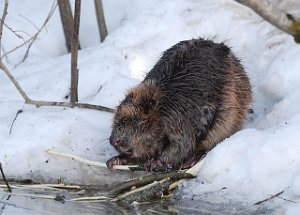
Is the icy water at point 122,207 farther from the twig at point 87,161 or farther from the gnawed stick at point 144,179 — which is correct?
the twig at point 87,161

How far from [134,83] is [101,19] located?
2.72 ft

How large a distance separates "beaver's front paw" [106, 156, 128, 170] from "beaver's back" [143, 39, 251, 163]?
0.24 metres

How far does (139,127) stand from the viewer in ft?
11.4

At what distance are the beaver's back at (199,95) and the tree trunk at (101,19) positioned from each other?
1128mm

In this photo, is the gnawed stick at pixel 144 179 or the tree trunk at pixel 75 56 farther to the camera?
the tree trunk at pixel 75 56

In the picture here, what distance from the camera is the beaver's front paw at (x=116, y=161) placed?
3541 mm

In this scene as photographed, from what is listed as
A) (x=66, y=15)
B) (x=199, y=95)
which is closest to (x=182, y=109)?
(x=199, y=95)

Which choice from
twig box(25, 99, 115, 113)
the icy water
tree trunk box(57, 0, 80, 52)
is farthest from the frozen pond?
tree trunk box(57, 0, 80, 52)

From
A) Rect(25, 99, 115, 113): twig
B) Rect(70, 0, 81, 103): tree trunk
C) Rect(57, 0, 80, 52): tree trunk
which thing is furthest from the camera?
Rect(57, 0, 80, 52): tree trunk

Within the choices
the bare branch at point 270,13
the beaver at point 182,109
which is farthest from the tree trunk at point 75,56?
the bare branch at point 270,13

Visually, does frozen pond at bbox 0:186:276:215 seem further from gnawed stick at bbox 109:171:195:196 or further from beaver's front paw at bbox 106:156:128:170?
beaver's front paw at bbox 106:156:128:170

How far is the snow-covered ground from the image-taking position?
3.15 m

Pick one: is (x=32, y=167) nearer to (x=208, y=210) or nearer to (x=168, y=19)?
(x=208, y=210)

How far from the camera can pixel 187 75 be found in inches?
145
